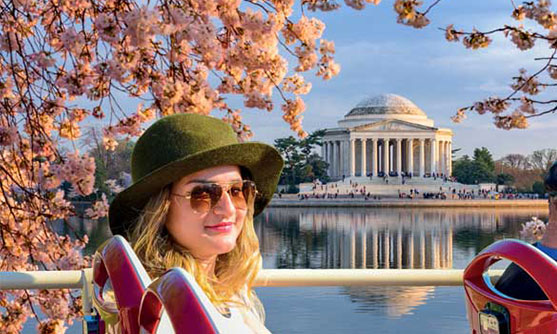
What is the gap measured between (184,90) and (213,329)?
3836mm

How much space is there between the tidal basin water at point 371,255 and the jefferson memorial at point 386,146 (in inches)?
873

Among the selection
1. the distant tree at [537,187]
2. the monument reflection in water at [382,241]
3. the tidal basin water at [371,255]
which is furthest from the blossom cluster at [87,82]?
the distant tree at [537,187]

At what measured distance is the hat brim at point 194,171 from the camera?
172cm

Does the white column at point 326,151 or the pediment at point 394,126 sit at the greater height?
the pediment at point 394,126

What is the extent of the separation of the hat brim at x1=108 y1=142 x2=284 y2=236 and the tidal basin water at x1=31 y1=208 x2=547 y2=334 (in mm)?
14584

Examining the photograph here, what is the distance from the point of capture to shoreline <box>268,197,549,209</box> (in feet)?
210

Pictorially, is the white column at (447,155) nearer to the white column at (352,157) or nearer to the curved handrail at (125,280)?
the white column at (352,157)

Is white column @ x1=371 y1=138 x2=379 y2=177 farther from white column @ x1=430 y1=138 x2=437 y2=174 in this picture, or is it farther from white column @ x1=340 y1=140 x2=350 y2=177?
white column @ x1=430 y1=138 x2=437 y2=174

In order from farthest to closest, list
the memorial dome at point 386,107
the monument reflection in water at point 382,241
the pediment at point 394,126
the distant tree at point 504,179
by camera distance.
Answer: the memorial dome at point 386,107 → the pediment at point 394,126 → the distant tree at point 504,179 → the monument reflection in water at point 382,241

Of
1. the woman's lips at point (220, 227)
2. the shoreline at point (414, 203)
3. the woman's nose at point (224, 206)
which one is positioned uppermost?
the woman's nose at point (224, 206)

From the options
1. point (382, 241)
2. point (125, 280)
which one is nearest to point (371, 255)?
point (382, 241)

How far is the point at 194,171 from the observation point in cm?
174

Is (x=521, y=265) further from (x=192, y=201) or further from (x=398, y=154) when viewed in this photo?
(x=398, y=154)

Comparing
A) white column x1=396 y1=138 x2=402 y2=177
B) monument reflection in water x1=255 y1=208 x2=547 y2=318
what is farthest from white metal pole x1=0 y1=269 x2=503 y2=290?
white column x1=396 y1=138 x2=402 y2=177
